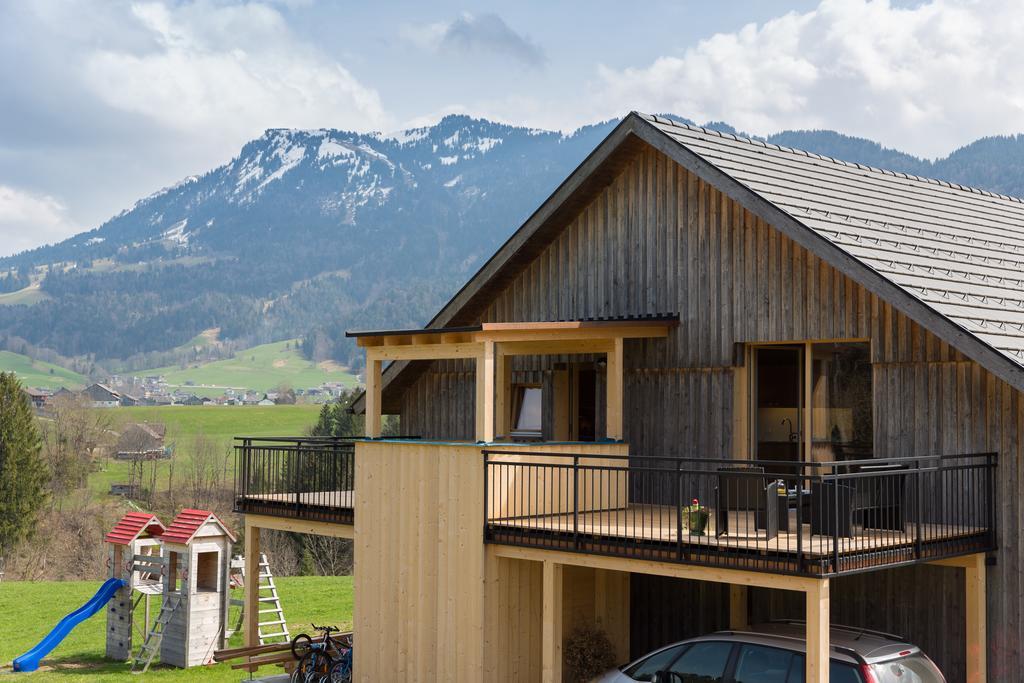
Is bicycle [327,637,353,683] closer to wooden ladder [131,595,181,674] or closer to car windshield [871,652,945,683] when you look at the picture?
wooden ladder [131,595,181,674]

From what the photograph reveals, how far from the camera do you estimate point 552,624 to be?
1481 cm

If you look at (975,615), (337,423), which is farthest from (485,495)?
(337,423)

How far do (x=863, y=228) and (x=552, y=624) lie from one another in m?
6.54

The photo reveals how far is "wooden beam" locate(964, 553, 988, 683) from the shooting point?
13805mm

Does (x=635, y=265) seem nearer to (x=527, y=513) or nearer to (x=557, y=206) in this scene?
(x=557, y=206)

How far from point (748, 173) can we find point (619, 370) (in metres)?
3.24

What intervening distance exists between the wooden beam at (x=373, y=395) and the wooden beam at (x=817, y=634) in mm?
7578

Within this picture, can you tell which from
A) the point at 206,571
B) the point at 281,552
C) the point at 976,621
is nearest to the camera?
the point at 976,621

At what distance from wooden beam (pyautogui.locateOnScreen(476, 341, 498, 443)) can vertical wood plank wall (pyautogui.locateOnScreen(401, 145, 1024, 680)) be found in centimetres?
289

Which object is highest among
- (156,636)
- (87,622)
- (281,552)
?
(156,636)

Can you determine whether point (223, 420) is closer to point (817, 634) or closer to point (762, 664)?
point (762, 664)

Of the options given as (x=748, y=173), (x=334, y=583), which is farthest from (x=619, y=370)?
(x=334, y=583)

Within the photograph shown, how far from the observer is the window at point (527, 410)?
64.3 ft

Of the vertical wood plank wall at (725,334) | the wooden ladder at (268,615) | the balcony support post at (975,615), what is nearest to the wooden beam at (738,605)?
the vertical wood plank wall at (725,334)
